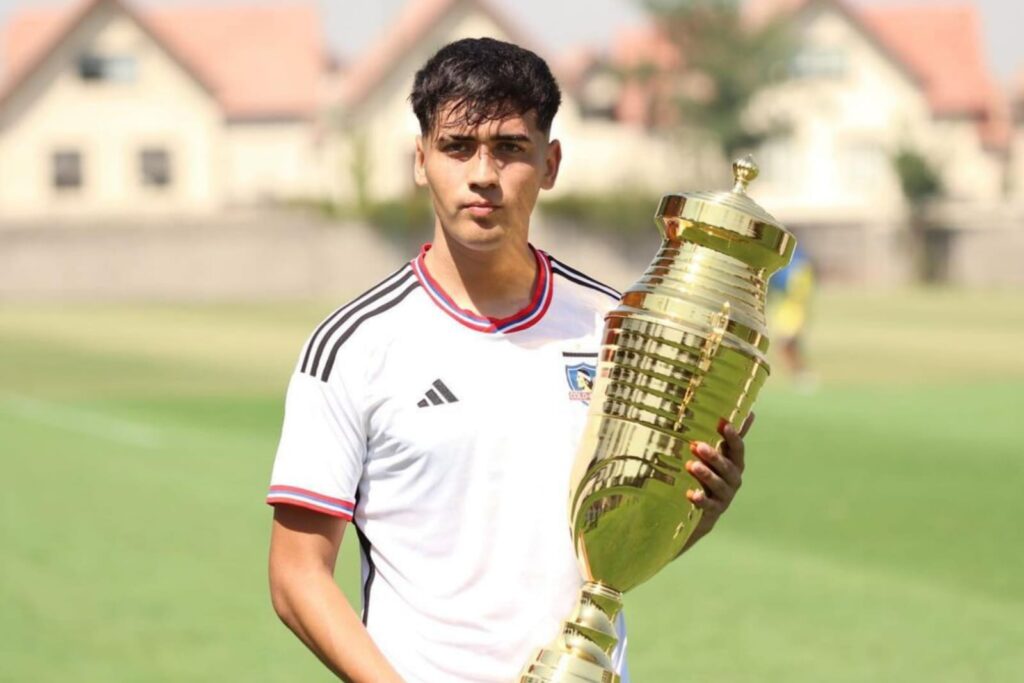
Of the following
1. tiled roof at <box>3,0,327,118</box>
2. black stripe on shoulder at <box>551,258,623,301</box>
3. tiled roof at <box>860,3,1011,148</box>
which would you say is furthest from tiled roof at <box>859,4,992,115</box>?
black stripe on shoulder at <box>551,258,623,301</box>

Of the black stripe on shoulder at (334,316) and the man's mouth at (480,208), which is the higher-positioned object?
the man's mouth at (480,208)

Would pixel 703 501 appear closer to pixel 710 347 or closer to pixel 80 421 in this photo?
pixel 710 347

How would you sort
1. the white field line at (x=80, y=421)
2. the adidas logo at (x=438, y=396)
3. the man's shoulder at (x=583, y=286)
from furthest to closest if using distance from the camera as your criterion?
the white field line at (x=80, y=421) < the man's shoulder at (x=583, y=286) < the adidas logo at (x=438, y=396)

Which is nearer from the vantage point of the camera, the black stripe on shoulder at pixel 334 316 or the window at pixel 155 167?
the black stripe on shoulder at pixel 334 316

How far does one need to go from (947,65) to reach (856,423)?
5941 centimetres


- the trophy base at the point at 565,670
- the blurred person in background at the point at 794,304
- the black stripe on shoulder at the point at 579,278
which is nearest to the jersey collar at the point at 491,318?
the black stripe on shoulder at the point at 579,278

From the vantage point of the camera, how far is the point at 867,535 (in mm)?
12031

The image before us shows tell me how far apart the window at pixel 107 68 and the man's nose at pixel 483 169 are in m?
61.4

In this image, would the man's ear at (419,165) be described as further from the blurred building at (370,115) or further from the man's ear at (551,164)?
the blurred building at (370,115)

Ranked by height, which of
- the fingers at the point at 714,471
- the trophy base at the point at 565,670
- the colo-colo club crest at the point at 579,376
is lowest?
the trophy base at the point at 565,670

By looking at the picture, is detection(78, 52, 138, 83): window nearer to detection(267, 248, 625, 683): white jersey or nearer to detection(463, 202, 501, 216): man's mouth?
detection(267, 248, 625, 683): white jersey

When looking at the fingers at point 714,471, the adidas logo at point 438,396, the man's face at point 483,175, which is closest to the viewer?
the fingers at point 714,471

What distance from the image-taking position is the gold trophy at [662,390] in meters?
2.86

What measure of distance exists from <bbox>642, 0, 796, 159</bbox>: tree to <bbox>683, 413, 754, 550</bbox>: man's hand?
194ft
